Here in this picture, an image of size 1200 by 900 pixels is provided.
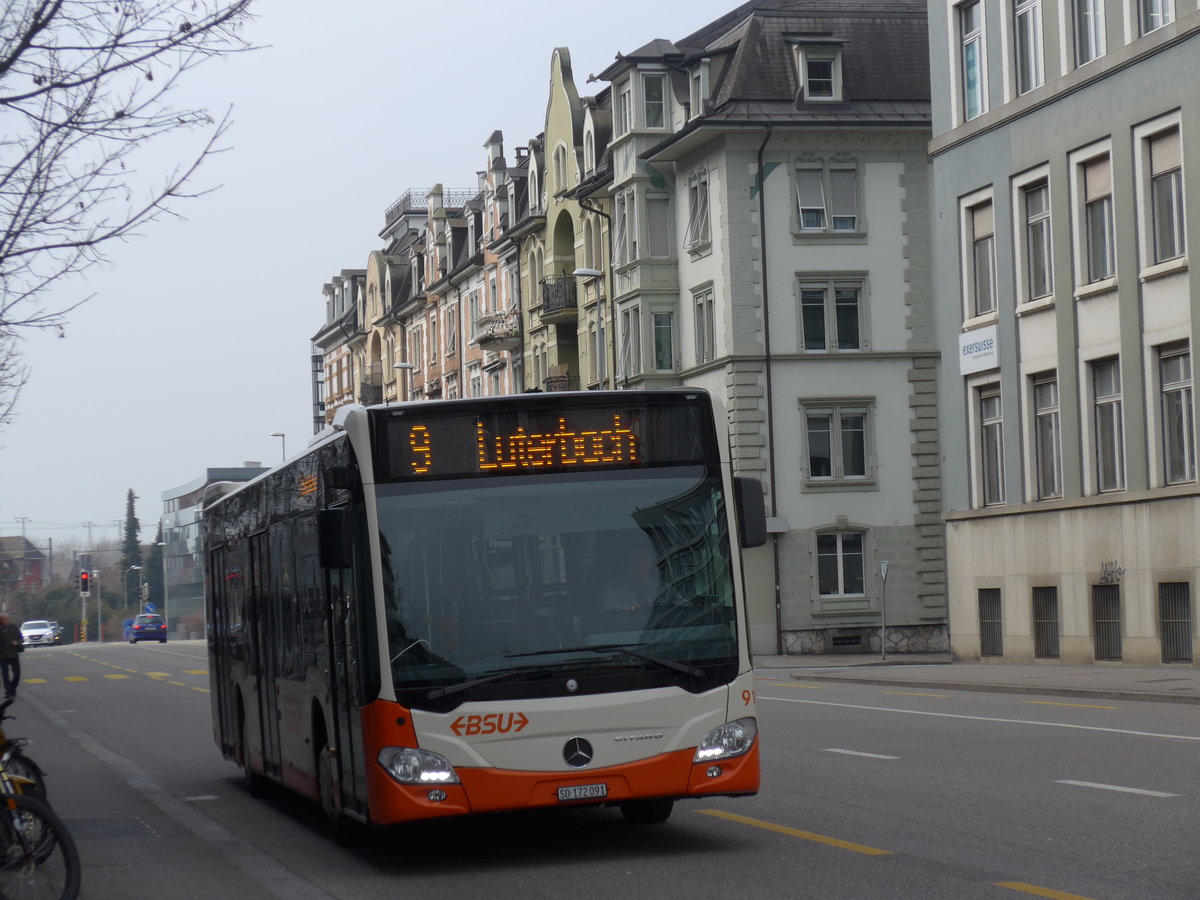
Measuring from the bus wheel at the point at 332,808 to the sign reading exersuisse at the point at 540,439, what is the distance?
2.14 metres

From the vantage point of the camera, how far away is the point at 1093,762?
14.9 metres

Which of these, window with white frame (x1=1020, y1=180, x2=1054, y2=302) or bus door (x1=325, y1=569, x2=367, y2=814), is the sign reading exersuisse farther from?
window with white frame (x1=1020, y1=180, x2=1054, y2=302)

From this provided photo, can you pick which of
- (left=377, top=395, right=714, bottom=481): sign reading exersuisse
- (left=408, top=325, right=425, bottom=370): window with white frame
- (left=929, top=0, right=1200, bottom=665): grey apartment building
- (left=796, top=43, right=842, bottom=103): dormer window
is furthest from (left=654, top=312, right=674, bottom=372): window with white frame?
(left=377, top=395, right=714, bottom=481): sign reading exersuisse

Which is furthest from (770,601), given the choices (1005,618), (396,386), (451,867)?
(396,386)

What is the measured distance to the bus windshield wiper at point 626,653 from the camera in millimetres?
10320

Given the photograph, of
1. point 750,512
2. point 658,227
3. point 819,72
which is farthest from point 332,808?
point 658,227

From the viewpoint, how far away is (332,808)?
38.4 ft

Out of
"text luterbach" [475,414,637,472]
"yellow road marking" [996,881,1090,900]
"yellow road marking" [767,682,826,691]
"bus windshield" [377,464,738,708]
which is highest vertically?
"text luterbach" [475,414,637,472]

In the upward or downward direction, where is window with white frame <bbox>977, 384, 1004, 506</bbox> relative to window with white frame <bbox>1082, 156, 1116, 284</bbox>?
downward

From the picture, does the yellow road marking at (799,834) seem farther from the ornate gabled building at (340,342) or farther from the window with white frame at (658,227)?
the ornate gabled building at (340,342)

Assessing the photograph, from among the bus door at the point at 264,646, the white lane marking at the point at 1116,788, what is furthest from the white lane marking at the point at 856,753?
the bus door at the point at 264,646

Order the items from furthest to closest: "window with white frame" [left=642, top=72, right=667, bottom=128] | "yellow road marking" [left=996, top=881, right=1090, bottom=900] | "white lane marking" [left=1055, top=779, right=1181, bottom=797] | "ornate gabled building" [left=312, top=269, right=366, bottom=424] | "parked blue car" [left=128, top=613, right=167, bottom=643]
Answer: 1. "parked blue car" [left=128, top=613, right=167, bottom=643]
2. "ornate gabled building" [left=312, top=269, right=366, bottom=424]
3. "window with white frame" [left=642, top=72, right=667, bottom=128]
4. "white lane marking" [left=1055, top=779, right=1181, bottom=797]
5. "yellow road marking" [left=996, top=881, right=1090, bottom=900]

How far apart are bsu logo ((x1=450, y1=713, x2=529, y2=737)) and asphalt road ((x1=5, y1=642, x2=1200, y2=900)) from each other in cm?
→ 78

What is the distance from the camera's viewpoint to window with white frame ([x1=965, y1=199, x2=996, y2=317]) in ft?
119
